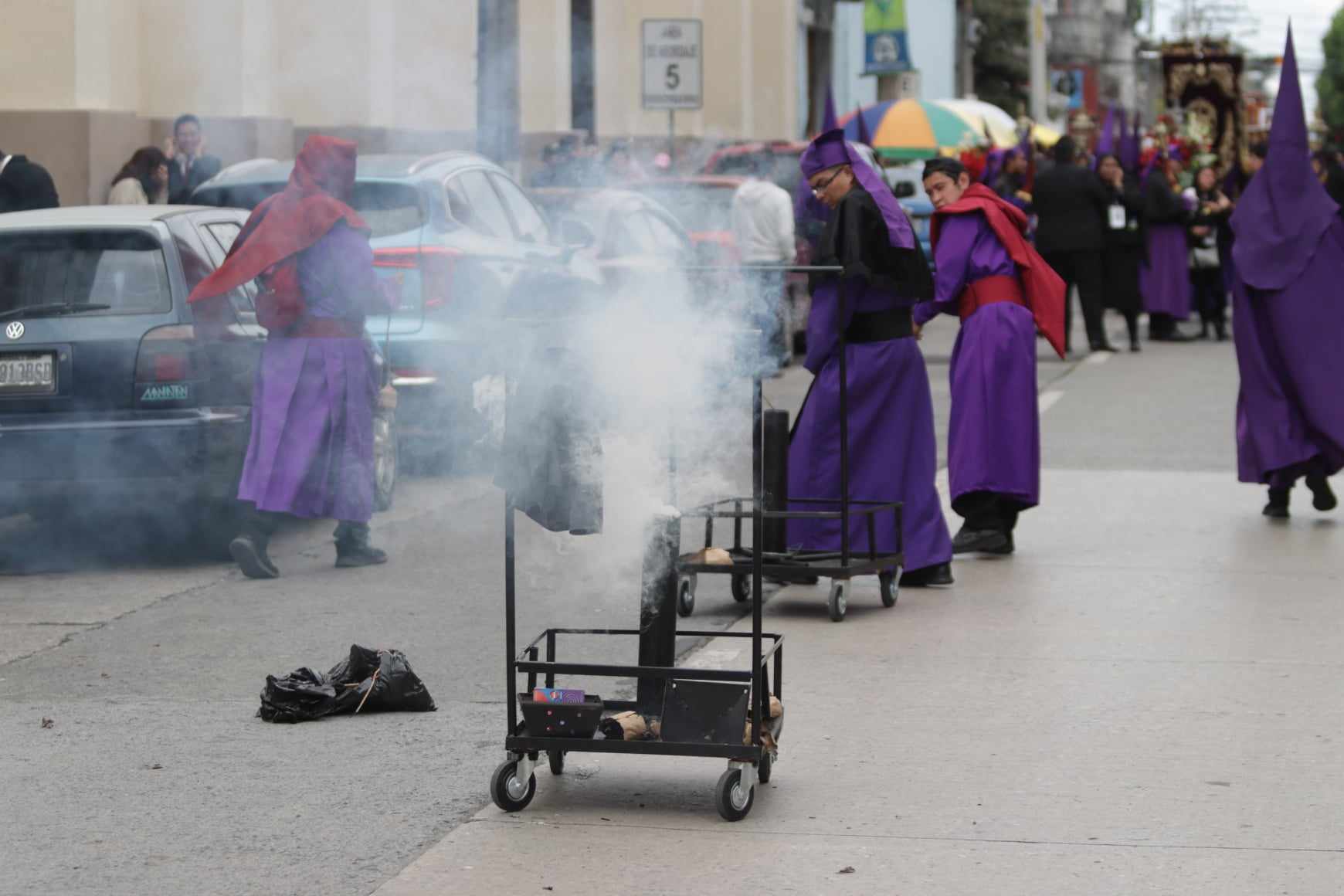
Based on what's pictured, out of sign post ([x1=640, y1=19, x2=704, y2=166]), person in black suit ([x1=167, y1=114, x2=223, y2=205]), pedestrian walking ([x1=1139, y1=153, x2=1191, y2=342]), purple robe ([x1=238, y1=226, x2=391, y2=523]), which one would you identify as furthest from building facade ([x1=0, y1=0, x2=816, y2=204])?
pedestrian walking ([x1=1139, y1=153, x2=1191, y2=342])

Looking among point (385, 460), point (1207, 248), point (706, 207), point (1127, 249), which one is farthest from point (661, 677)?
point (1207, 248)

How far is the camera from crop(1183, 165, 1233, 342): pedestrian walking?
21.5 metres

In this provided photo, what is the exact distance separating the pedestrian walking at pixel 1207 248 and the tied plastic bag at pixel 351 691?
640 inches

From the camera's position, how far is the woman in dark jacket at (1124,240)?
2077cm

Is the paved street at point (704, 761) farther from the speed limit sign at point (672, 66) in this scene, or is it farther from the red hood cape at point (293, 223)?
the speed limit sign at point (672, 66)

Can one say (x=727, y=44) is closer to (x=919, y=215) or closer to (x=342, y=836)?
(x=919, y=215)

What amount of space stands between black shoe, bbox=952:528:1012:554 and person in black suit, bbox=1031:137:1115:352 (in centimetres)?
983

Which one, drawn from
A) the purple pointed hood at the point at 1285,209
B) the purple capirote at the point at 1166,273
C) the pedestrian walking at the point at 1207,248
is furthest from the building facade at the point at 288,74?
the pedestrian walking at the point at 1207,248

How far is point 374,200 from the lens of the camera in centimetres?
1159

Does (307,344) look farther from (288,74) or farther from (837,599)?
(837,599)

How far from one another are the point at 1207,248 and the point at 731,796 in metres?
17.5

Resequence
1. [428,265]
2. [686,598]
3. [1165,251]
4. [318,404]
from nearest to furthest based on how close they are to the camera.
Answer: [686,598]
[318,404]
[428,265]
[1165,251]

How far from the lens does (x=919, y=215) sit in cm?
2728

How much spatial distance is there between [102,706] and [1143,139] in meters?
19.9
